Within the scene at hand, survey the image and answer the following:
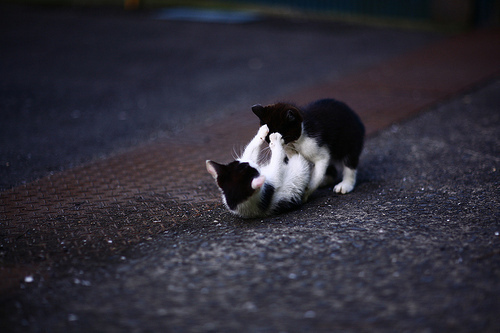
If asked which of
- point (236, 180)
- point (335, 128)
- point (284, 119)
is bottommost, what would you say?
point (236, 180)

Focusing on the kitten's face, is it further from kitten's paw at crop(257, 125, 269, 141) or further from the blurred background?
the blurred background

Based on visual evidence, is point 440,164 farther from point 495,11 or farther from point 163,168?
point 495,11

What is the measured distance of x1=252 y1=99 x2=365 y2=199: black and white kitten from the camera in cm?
397

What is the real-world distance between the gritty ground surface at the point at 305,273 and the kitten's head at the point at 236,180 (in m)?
0.20

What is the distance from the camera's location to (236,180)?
3.73 m

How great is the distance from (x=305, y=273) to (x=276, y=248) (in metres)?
0.34

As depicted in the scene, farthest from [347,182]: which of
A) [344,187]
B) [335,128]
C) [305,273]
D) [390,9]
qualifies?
[390,9]

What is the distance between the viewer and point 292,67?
941 cm

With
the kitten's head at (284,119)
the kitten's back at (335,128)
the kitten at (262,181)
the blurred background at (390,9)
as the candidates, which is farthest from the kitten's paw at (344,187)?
the blurred background at (390,9)

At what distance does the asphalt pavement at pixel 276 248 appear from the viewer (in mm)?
2684

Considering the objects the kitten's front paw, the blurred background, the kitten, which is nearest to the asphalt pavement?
the kitten

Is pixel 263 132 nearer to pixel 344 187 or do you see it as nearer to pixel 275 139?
pixel 275 139

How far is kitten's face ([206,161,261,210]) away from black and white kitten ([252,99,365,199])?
41 centimetres

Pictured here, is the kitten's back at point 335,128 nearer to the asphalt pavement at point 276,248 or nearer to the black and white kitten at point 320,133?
the black and white kitten at point 320,133
